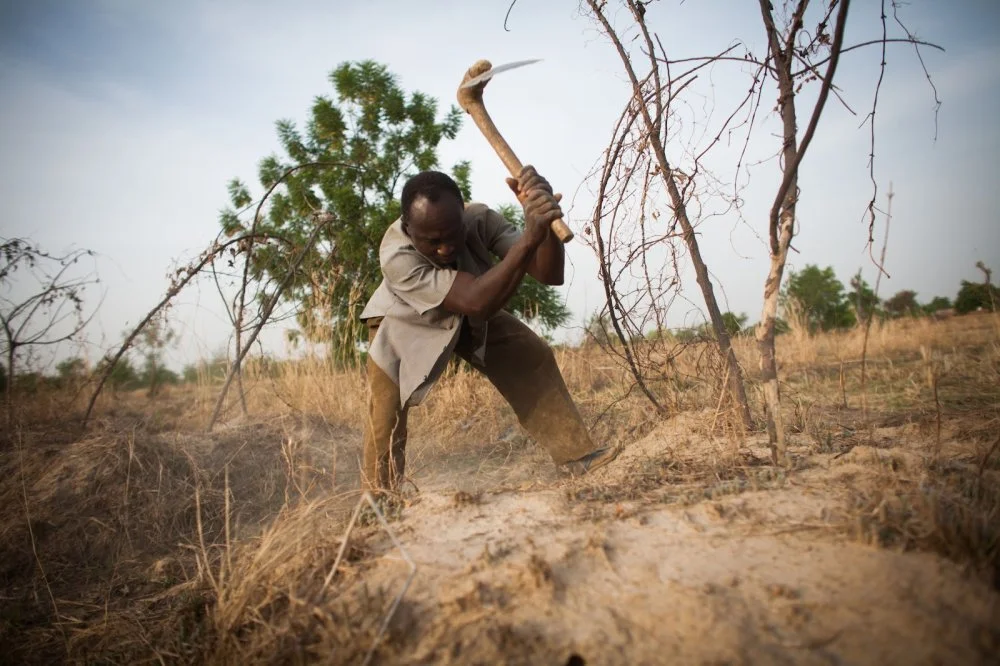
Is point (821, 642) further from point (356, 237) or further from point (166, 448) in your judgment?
point (356, 237)

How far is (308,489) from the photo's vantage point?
6.37 feet

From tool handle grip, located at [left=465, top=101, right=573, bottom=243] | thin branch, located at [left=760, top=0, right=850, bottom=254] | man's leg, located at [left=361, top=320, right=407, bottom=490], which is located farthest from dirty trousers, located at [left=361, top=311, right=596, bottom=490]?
thin branch, located at [left=760, top=0, right=850, bottom=254]

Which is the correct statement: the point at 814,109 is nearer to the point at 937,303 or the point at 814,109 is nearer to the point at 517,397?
the point at 517,397

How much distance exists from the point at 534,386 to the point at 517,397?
0.11 metres

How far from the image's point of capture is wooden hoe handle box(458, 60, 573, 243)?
96.6 inches

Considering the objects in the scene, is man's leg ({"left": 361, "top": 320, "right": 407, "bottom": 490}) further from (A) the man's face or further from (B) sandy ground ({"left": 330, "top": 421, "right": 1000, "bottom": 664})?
(B) sandy ground ({"left": 330, "top": 421, "right": 1000, "bottom": 664})

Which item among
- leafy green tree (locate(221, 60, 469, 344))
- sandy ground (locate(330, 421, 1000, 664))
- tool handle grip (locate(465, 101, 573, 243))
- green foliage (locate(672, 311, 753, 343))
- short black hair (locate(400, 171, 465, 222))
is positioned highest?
leafy green tree (locate(221, 60, 469, 344))

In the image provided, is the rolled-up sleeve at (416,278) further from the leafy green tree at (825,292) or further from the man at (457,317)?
the leafy green tree at (825,292)

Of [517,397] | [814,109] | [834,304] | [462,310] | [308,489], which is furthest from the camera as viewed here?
[834,304]

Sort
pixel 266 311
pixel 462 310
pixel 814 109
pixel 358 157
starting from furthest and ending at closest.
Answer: pixel 358 157 < pixel 266 311 < pixel 462 310 < pixel 814 109

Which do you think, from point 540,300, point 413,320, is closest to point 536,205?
point 413,320

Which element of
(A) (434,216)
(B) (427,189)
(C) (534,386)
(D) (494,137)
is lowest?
(C) (534,386)

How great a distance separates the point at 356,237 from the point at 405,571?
783 cm

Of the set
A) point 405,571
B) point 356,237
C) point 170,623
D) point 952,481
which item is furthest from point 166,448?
point 356,237
